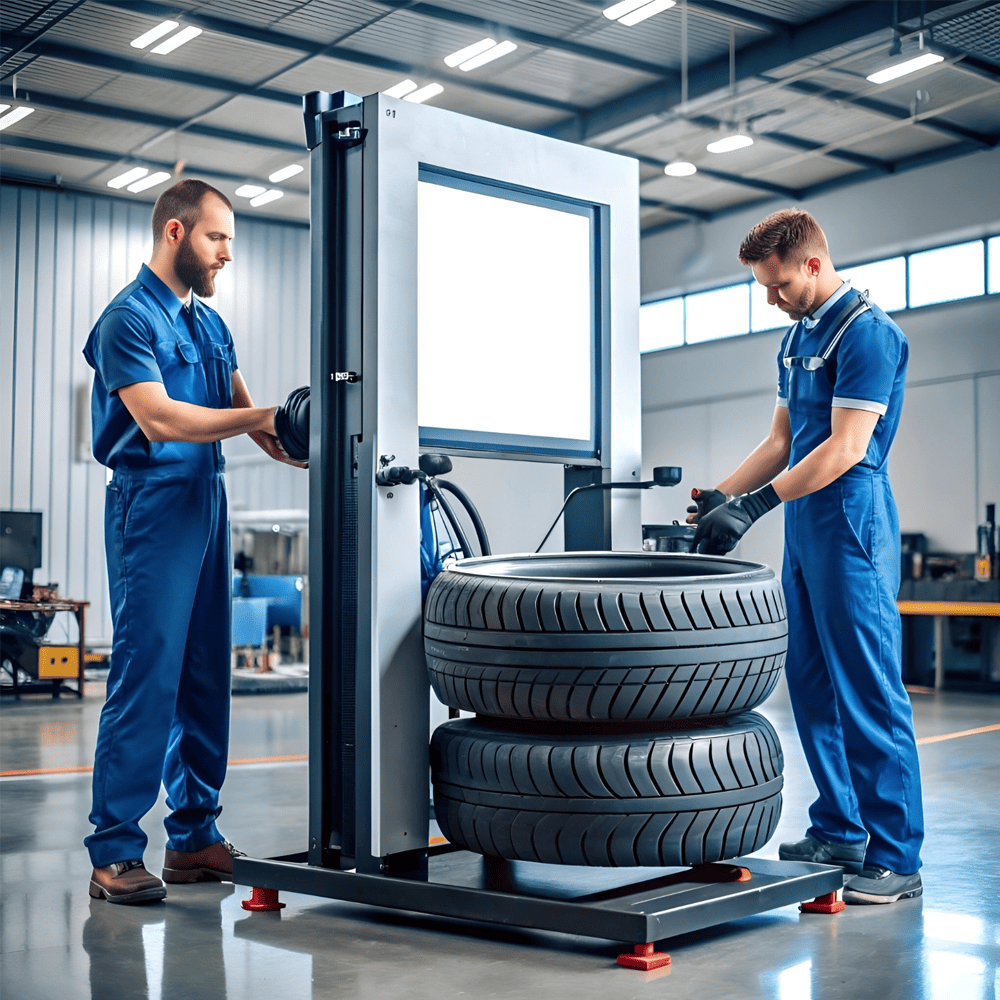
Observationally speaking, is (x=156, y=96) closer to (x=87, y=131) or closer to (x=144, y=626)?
(x=87, y=131)

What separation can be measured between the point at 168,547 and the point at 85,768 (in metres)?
2.74

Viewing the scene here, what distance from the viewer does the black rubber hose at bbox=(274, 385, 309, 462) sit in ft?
8.47

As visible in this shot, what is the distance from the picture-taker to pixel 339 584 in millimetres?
2504

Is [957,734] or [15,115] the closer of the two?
[957,734]

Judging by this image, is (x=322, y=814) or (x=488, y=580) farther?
(x=322, y=814)

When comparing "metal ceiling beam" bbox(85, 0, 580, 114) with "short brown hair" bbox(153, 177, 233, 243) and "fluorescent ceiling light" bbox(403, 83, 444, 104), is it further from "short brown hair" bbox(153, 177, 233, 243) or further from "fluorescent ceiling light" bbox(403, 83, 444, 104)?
"short brown hair" bbox(153, 177, 233, 243)

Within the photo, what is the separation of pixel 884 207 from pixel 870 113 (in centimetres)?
135

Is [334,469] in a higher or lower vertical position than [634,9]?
lower

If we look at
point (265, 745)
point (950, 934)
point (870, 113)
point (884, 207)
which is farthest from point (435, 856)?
point (884, 207)

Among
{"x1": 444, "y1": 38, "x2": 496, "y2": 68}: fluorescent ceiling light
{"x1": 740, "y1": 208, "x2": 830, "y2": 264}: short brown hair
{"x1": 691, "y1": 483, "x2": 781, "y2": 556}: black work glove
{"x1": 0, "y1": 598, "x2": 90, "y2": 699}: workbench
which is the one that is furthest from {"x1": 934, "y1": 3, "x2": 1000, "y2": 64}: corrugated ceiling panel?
{"x1": 0, "y1": 598, "x2": 90, "y2": 699}: workbench

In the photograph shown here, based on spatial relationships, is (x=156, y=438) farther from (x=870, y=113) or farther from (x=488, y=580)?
(x=870, y=113)

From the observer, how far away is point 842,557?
2688 mm

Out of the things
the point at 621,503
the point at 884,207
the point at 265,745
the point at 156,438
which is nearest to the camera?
the point at 156,438

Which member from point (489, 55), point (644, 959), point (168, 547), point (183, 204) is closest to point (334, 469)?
point (168, 547)
